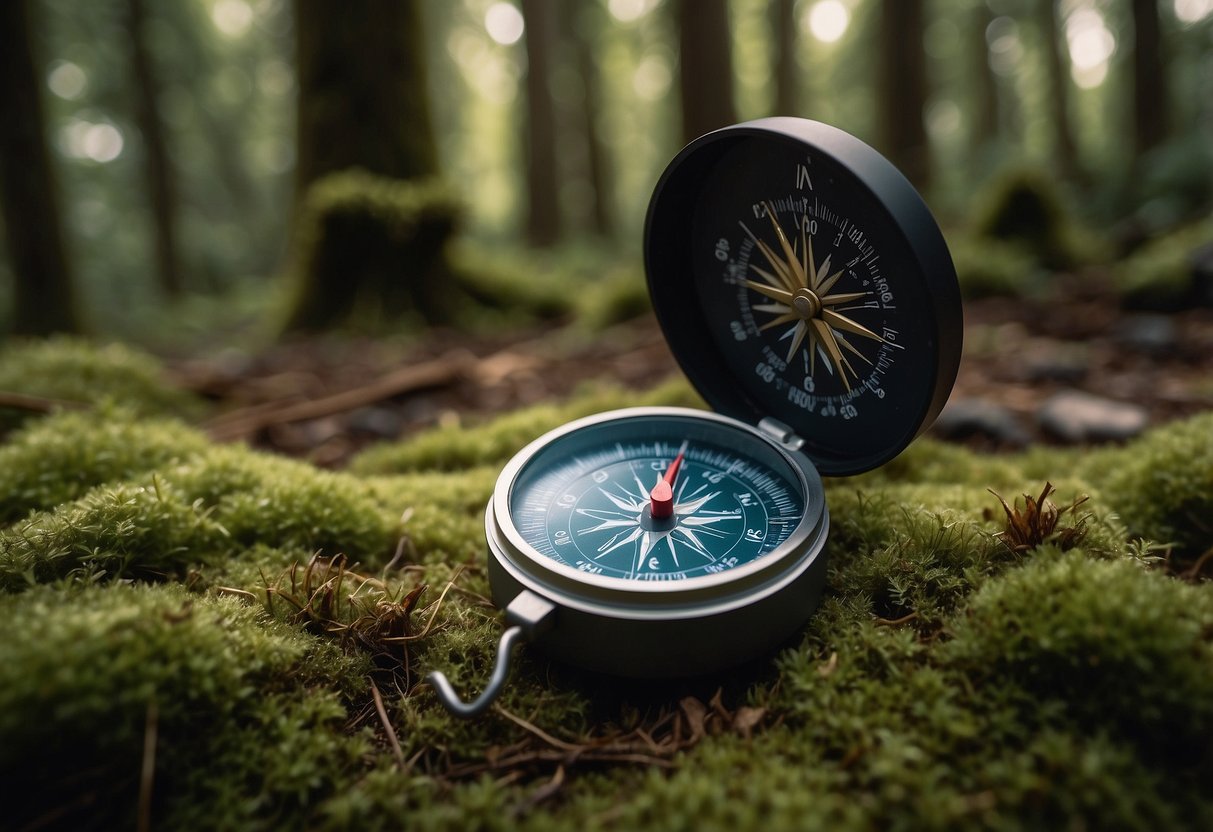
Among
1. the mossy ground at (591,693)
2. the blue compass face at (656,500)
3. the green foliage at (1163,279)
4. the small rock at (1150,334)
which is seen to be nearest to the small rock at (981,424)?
the mossy ground at (591,693)

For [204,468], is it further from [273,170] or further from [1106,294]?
[273,170]

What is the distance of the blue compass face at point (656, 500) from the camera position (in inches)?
87.4

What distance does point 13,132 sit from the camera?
7.32m

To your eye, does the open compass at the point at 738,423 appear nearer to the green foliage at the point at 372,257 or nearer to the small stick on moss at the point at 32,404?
the small stick on moss at the point at 32,404

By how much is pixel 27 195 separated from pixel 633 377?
638 cm

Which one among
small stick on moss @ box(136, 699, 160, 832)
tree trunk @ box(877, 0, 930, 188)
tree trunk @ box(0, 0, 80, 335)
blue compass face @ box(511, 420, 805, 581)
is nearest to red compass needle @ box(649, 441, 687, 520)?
blue compass face @ box(511, 420, 805, 581)

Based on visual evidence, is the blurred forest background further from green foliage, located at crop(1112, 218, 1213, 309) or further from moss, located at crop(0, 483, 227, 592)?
moss, located at crop(0, 483, 227, 592)

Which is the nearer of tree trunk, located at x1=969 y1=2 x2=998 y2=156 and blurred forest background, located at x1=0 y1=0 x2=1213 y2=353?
blurred forest background, located at x1=0 y1=0 x2=1213 y2=353

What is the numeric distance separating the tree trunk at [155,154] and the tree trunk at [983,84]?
60.3 feet

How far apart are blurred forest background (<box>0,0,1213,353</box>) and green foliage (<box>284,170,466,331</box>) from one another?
0.02m

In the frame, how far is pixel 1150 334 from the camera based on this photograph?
16.4 ft

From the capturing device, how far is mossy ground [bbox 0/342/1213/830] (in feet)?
5.50

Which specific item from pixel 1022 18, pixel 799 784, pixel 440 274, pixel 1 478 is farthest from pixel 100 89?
pixel 1022 18

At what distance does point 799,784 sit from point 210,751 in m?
1.38
